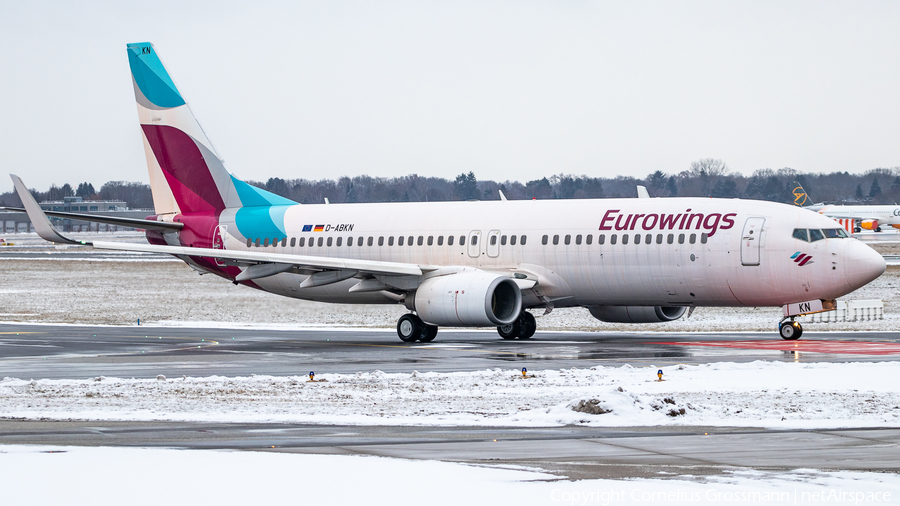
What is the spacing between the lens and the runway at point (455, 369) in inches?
454

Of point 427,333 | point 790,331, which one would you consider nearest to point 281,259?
point 427,333

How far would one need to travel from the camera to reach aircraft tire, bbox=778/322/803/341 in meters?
28.3

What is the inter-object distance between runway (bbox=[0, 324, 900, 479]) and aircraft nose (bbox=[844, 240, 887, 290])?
5.04ft

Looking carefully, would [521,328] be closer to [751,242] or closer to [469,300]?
[469,300]

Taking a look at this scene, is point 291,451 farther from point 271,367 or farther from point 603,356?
point 603,356

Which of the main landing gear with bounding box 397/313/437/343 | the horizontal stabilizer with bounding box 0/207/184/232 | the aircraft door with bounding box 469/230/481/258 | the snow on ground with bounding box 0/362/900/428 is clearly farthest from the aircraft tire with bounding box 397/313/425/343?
the snow on ground with bounding box 0/362/900/428

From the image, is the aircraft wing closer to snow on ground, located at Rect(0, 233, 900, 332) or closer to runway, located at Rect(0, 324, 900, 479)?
runway, located at Rect(0, 324, 900, 479)

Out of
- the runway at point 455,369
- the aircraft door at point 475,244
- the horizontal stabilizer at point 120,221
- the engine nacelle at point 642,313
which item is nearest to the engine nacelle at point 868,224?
the runway at point 455,369

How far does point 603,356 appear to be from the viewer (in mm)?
24203

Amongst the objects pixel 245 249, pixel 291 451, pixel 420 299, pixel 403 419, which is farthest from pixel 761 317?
pixel 291 451

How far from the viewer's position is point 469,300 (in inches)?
1129

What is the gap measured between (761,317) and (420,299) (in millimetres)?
15264

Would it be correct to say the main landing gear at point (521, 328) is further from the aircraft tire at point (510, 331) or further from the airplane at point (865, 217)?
the airplane at point (865, 217)

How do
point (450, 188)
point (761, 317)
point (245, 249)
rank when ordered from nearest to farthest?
point (245, 249)
point (761, 317)
point (450, 188)
